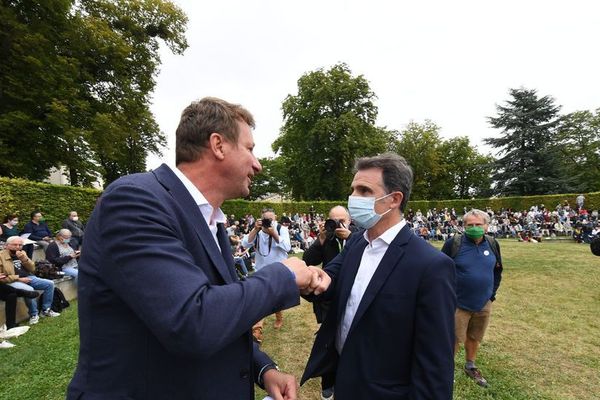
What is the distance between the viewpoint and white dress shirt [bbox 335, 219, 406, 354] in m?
2.35

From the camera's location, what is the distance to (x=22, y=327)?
283 inches

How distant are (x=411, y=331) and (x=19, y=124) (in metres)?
19.9

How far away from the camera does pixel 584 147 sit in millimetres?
43875

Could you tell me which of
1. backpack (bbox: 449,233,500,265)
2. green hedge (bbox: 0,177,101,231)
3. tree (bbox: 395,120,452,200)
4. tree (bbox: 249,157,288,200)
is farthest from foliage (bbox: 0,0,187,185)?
tree (bbox: 249,157,288,200)

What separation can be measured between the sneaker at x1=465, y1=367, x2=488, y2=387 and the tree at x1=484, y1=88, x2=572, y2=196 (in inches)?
1542

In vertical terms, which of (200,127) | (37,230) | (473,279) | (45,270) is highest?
(200,127)

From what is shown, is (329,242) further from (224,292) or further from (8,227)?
(8,227)

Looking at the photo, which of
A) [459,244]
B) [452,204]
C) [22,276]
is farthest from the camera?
[452,204]

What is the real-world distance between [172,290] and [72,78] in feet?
71.7

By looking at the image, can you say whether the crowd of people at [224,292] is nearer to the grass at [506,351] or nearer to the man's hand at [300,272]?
the man's hand at [300,272]

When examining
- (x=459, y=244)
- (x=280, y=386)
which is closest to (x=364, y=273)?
(x=280, y=386)

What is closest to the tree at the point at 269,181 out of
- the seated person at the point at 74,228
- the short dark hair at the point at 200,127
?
the seated person at the point at 74,228

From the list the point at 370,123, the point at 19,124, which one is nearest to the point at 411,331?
the point at 19,124

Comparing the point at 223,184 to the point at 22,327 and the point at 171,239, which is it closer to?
the point at 171,239
